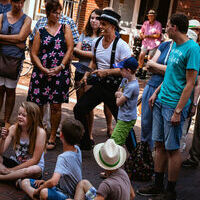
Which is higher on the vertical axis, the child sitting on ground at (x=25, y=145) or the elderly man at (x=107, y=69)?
the elderly man at (x=107, y=69)

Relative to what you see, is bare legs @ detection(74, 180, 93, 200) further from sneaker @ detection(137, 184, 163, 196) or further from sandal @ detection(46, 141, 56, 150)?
sandal @ detection(46, 141, 56, 150)

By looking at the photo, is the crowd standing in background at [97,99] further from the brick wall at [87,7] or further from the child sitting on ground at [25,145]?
the brick wall at [87,7]

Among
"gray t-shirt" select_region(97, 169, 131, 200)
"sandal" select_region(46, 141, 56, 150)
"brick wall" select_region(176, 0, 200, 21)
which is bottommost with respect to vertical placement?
"sandal" select_region(46, 141, 56, 150)

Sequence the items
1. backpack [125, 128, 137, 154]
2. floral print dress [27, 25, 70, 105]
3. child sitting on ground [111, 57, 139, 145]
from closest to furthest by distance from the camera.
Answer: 1. child sitting on ground [111, 57, 139, 145]
2. backpack [125, 128, 137, 154]
3. floral print dress [27, 25, 70, 105]

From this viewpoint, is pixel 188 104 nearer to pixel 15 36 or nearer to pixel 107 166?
pixel 107 166

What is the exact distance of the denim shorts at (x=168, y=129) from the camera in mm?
4602

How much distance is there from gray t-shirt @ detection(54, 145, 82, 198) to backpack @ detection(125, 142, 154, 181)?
136cm

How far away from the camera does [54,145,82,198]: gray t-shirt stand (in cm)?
408

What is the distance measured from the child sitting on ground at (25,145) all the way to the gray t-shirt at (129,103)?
110 cm

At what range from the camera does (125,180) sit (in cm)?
361

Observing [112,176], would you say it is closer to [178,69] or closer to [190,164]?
[178,69]

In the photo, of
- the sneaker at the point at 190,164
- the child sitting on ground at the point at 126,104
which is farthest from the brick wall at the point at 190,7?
the child sitting on ground at the point at 126,104

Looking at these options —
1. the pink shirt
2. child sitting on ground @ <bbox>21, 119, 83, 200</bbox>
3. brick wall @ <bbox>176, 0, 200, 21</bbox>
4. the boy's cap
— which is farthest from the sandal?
brick wall @ <bbox>176, 0, 200, 21</bbox>

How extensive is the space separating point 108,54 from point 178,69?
1594mm
